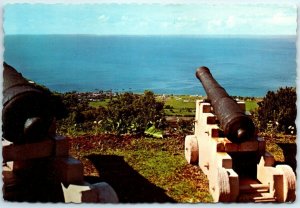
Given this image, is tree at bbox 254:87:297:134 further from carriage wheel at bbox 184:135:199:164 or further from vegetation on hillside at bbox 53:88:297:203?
carriage wheel at bbox 184:135:199:164

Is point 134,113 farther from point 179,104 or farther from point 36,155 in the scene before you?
point 36,155

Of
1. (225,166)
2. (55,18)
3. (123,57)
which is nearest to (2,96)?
(55,18)

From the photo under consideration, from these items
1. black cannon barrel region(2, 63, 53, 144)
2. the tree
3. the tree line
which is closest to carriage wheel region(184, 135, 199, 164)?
the tree line

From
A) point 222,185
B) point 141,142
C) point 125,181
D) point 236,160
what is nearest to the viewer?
point 222,185

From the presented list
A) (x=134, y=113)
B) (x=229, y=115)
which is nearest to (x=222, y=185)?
(x=229, y=115)

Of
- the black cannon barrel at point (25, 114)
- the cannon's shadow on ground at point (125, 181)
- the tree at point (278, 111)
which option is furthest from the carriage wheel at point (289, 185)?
the black cannon barrel at point (25, 114)

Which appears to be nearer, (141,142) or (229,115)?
(229,115)
